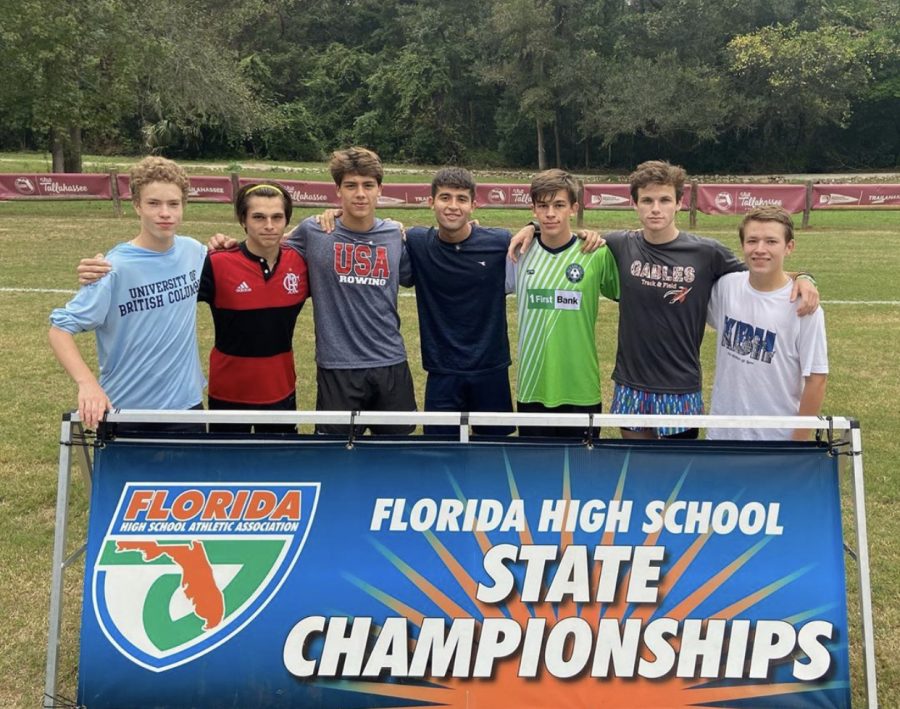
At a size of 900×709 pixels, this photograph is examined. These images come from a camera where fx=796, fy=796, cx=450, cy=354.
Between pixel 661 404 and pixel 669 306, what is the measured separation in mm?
465

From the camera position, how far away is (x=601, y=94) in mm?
50312

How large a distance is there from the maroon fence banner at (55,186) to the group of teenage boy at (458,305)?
20.7 meters

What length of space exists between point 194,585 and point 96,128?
92.0 ft

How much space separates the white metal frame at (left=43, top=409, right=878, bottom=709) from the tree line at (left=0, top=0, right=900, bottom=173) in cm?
3323

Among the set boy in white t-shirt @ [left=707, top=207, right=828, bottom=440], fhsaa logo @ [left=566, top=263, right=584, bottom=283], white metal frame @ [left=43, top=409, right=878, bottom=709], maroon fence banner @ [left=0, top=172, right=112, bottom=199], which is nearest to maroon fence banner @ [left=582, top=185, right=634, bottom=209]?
maroon fence banner @ [left=0, top=172, right=112, bottom=199]

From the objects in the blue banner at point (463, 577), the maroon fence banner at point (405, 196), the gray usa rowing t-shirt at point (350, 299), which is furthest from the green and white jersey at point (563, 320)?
the maroon fence banner at point (405, 196)

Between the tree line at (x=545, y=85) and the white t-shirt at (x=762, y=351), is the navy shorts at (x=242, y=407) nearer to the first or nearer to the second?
the white t-shirt at (x=762, y=351)

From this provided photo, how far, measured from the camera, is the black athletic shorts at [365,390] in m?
3.92

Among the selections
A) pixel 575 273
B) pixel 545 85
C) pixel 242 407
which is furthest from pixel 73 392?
pixel 545 85

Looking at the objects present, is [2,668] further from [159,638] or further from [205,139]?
[205,139]

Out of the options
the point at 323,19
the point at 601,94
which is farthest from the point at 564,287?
the point at 323,19

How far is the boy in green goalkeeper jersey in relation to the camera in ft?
12.8

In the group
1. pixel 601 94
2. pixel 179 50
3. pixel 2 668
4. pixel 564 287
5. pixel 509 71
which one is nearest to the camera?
pixel 2 668

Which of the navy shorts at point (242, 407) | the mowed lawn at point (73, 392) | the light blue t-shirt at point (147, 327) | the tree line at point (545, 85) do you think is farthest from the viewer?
the tree line at point (545, 85)
